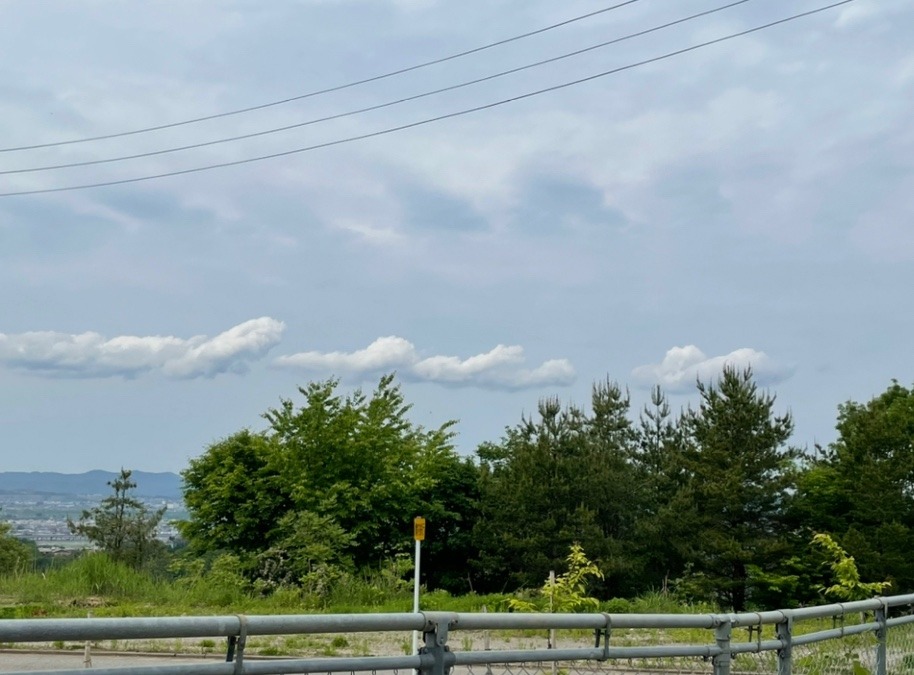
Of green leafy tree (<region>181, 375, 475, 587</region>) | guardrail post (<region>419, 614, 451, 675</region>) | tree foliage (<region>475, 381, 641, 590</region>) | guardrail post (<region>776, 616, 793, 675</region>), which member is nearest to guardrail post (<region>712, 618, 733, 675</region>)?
guardrail post (<region>776, 616, 793, 675</region>)

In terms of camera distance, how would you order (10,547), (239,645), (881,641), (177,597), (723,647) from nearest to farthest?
(239,645) < (723,647) < (881,641) < (177,597) < (10,547)

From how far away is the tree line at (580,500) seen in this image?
43.8m

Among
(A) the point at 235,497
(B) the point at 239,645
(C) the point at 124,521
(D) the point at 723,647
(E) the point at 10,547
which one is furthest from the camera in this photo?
(C) the point at 124,521

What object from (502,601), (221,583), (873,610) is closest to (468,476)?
(221,583)

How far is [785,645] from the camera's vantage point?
6.20m

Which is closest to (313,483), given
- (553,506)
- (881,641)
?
(553,506)

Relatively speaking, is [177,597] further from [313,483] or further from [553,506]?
[553,506]

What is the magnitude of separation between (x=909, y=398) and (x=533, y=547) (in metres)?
23.5

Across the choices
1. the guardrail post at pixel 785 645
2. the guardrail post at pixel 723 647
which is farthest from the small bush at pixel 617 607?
the guardrail post at pixel 723 647

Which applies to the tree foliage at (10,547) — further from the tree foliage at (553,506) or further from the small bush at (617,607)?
the small bush at (617,607)

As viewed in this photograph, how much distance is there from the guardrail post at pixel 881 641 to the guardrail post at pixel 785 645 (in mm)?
1828

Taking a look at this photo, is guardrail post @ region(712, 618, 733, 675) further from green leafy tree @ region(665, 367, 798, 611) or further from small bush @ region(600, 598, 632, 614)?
green leafy tree @ region(665, 367, 798, 611)

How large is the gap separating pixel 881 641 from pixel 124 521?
198ft

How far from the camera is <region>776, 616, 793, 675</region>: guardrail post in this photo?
245 inches
